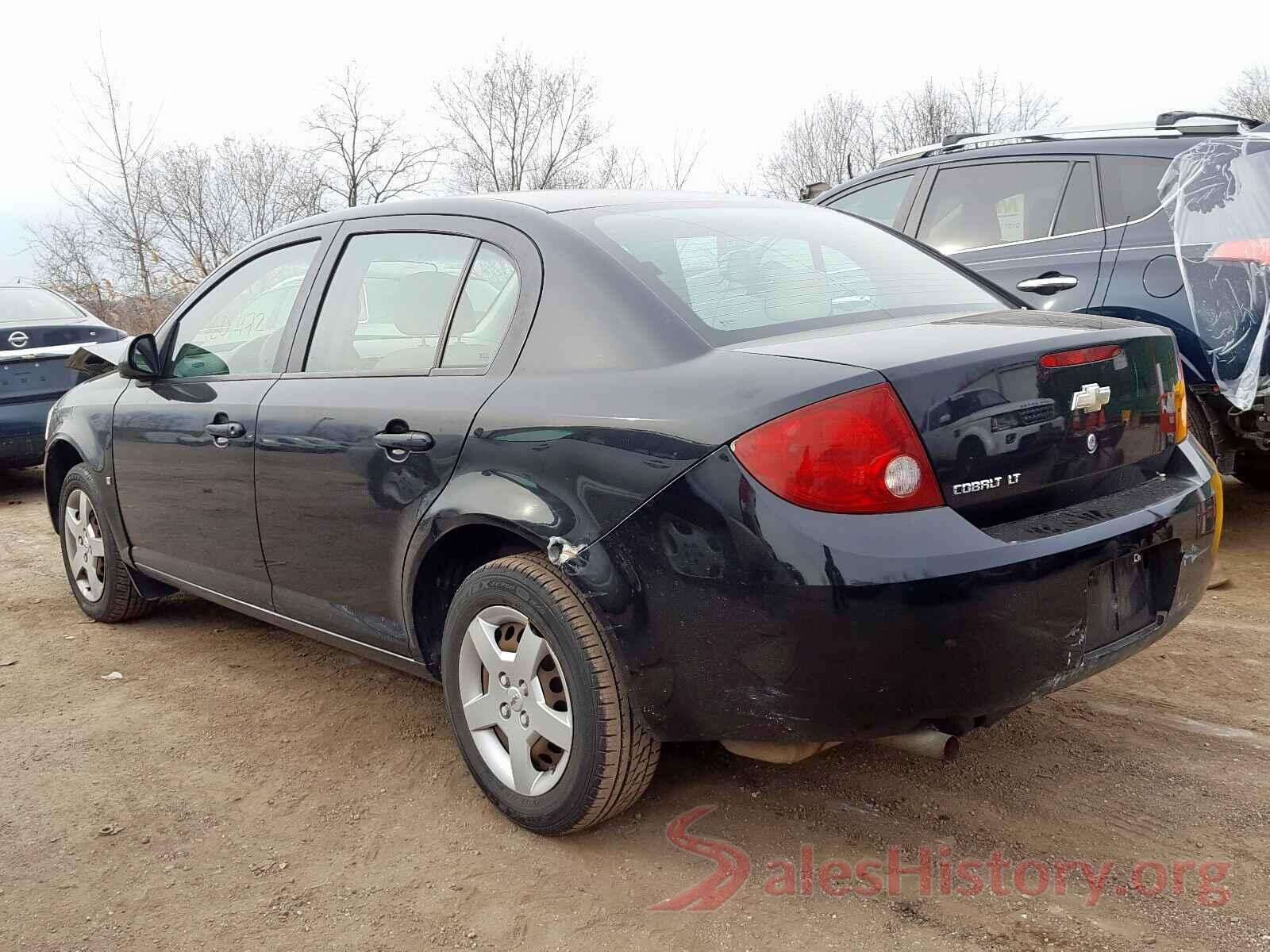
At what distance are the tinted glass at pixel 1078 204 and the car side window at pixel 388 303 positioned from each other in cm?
334

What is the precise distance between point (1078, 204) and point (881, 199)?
1.26m

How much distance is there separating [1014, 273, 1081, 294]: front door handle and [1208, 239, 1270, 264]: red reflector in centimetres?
57

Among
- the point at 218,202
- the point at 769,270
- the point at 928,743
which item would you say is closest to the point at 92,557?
the point at 769,270

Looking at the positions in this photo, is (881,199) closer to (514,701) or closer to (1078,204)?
(1078,204)

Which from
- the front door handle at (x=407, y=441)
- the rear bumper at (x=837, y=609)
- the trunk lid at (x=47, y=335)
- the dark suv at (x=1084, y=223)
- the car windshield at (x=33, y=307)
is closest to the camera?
the rear bumper at (x=837, y=609)

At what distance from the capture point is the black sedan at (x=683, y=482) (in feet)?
7.39

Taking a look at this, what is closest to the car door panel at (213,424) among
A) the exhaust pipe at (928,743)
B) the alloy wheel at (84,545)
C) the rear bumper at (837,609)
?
the alloy wheel at (84,545)

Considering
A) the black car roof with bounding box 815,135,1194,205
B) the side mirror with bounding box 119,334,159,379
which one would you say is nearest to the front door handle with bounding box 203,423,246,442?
the side mirror with bounding box 119,334,159,379

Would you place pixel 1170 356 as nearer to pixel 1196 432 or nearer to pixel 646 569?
pixel 646 569

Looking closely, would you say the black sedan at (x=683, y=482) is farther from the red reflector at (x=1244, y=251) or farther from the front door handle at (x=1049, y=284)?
the red reflector at (x=1244, y=251)

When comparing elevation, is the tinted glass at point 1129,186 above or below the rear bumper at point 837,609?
above

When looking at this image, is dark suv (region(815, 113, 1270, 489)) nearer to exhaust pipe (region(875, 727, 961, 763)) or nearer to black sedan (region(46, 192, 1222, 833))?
black sedan (region(46, 192, 1222, 833))

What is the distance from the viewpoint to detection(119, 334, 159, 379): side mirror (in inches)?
164

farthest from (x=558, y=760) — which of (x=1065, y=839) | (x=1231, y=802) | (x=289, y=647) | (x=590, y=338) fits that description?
(x=289, y=647)
